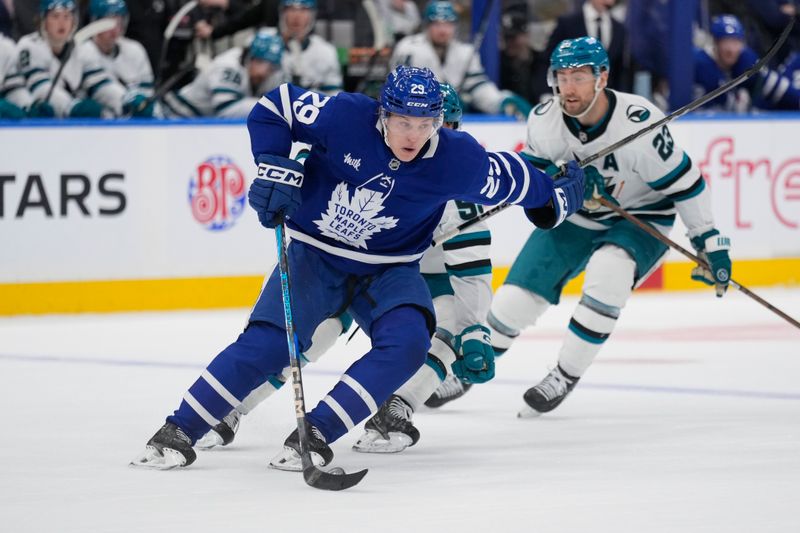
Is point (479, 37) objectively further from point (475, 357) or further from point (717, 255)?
point (475, 357)

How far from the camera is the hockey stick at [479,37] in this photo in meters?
8.65

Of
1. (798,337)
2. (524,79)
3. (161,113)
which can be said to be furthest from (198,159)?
(798,337)

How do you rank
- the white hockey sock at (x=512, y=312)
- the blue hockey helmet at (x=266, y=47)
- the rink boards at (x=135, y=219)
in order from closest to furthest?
the white hockey sock at (x=512, y=312) < the rink boards at (x=135, y=219) < the blue hockey helmet at (x=266, y=47)

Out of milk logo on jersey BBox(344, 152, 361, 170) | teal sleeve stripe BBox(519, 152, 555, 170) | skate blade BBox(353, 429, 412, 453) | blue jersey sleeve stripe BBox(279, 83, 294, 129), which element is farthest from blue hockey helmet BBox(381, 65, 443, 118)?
teal sleeve stripe BBox(519, 152, 555, 170)

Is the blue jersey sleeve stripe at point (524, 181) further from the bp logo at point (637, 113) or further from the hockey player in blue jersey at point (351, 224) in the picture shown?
the bp logo at point (637, 113)


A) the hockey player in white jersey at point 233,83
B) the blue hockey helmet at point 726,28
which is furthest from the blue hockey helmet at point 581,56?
the blue hockey helmet at point 726,28

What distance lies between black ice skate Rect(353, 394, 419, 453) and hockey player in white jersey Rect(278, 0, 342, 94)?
13.6 ft

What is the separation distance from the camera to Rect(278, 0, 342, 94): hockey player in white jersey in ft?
27.4

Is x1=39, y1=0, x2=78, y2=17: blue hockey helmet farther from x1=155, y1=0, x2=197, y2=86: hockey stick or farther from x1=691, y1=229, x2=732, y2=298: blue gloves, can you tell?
x1=691, y1=229, x2=732, y2=298: blue gloves

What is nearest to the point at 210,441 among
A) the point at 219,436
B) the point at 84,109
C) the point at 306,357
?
the point at 219,436

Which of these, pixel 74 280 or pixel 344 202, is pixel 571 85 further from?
pixel 74 280

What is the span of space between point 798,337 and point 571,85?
8.45 ft

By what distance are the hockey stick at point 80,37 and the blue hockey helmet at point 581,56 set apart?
3.55 meters

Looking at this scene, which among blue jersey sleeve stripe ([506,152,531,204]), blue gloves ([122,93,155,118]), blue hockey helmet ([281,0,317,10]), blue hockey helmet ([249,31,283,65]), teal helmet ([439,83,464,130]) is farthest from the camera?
blue hockey helmet ([281,0,317,10])
